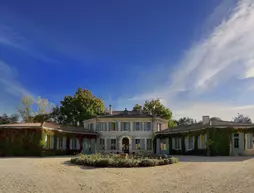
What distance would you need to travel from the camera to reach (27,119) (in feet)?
162

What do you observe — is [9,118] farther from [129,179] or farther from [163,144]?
[129,179]

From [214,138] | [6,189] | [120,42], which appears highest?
[120,42]

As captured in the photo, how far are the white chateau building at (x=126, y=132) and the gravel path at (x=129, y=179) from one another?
2216cm

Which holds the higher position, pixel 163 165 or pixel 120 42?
pixel 120 42

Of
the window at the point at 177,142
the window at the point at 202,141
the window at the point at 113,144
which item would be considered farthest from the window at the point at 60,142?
the window at the point at 202,141

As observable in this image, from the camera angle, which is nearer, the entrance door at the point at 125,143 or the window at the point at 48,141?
the window at the point at 48,141

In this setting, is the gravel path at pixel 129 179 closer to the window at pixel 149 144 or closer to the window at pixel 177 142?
the window at pixel 177 142

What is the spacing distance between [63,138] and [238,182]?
24738mm

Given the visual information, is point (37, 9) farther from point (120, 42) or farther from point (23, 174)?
point (23, 174)

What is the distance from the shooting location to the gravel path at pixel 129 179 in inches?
543

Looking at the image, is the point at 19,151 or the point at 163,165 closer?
the point at 163,165

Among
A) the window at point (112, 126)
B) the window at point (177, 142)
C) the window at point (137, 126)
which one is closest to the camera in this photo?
the window at point (177, 142)

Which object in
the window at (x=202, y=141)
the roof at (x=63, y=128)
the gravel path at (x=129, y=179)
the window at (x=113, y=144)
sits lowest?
the gravel path at (x=129, y=179)

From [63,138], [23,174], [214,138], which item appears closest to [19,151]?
[63,138]
